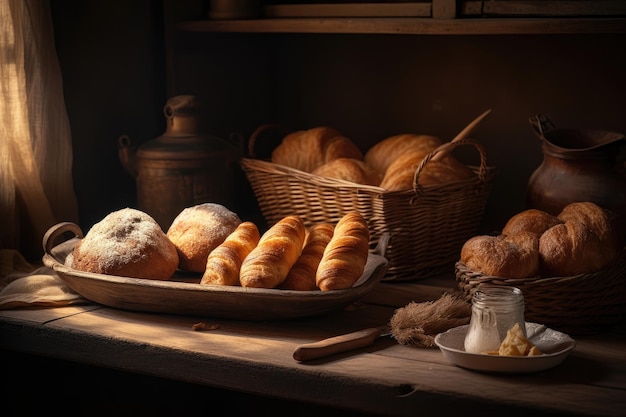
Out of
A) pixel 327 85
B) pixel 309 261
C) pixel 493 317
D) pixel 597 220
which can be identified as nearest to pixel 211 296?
pixel 309 261

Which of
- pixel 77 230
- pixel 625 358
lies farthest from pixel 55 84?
pixel 625 358

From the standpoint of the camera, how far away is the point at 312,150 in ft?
7.91

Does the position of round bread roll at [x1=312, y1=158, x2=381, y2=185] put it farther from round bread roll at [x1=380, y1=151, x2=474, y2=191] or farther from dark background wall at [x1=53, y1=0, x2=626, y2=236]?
dark background wall at [x1=53, y1=0, x2=626, y2=236]

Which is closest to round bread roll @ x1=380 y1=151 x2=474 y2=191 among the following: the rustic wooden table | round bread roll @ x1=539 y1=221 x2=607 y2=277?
the rustic wooden table

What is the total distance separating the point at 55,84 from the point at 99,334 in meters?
0.79

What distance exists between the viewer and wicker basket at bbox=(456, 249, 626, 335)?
1.76 m

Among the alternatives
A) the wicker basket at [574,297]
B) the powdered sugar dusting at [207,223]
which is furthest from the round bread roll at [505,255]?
the powdered sugar dusting at [207,223]

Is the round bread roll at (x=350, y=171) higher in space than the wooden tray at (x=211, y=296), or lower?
higher

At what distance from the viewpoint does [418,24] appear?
2.23 m

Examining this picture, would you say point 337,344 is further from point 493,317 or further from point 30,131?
point 30,131

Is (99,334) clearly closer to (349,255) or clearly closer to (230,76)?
(349,255)

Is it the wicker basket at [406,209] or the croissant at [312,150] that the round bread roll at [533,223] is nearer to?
the wicker basket at [406,209]

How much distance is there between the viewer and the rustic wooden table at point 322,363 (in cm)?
151

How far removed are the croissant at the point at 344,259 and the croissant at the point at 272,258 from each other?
0.23ft
